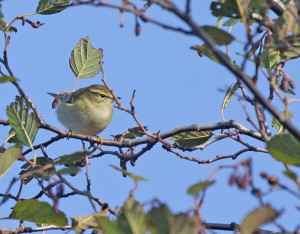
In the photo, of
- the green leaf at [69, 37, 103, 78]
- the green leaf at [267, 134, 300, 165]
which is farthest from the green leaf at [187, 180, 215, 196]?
the green leaf at [69, 37, 103, 78]

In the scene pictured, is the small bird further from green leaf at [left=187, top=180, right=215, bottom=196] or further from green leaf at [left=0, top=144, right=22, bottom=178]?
green leaf at [left=187, top=180, right=215, bottom=196]

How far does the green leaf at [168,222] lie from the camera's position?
73.8 inches

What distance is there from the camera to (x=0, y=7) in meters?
4.09

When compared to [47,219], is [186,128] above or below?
above

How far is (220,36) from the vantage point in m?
2.60

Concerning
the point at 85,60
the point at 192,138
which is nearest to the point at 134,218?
the point at 192,138

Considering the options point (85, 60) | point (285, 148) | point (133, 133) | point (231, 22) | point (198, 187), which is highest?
point (231, 22)

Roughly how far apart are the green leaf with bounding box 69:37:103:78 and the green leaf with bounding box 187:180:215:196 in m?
3.08

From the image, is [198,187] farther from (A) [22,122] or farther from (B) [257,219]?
(A) [22,122]

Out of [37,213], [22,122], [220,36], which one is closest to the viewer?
[220,36]

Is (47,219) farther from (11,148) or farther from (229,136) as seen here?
(229,136)

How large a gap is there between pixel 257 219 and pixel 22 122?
1.81m

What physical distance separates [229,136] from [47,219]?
5.18 ft

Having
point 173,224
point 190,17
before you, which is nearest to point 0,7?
point 190,17
